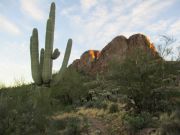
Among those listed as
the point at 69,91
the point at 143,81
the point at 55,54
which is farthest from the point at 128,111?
the point at 69,91

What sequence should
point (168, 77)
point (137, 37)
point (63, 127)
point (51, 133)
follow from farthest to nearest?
1. point (137, 37)
2. point (168, 77)
3. point (63, 127)
4. point (51, 133)

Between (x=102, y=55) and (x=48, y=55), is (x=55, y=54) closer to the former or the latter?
(x=48, y=55)

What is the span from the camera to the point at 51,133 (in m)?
10.1

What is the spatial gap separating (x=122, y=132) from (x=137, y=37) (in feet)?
96.2

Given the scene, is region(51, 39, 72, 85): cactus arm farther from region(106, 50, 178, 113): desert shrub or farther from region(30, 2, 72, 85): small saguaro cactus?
region(106, 50, 178, 113): desert shrub

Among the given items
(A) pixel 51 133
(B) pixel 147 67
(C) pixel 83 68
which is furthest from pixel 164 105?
(C) pixel 83 68

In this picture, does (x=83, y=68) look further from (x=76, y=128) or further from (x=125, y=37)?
(x=76, y=128)

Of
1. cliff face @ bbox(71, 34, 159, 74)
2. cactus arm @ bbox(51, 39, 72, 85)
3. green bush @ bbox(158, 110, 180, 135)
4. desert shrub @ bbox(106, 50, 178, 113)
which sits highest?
cliff face @ bbox(71, 34, 159, 74)

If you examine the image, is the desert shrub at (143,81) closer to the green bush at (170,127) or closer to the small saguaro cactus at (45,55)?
the green bush at (170,127)

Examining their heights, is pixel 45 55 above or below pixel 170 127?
above

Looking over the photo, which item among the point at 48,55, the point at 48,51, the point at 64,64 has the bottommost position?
the point at 64,64

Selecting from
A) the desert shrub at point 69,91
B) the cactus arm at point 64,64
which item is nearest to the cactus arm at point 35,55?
the cactus arm at point 64,64

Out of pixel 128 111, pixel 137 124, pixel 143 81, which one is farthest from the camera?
pixel 128 111

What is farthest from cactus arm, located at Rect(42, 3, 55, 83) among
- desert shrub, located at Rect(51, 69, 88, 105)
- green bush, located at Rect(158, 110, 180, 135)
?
green bush, located at Rect(158, 110, 180, 135)
